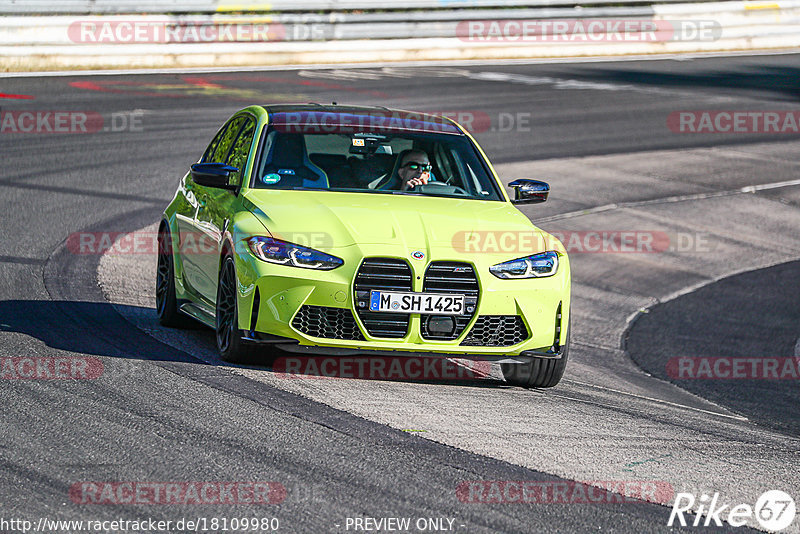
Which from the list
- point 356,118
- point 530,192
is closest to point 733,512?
point 530,192

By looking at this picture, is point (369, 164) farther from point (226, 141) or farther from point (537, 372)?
point (537, 372)

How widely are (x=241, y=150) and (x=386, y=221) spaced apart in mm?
1713

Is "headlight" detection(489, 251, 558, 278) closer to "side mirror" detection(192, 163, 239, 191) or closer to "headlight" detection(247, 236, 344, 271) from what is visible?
"headlight" detection(247, 236, 344, 271)

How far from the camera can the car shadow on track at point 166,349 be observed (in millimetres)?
7949

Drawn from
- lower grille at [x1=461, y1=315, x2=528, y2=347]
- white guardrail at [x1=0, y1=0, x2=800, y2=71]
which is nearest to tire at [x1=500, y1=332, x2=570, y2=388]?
lower grille at [x1=461, y1=315, x2=528, y2=347]

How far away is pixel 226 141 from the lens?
976 cm

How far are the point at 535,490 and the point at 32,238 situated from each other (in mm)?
8279

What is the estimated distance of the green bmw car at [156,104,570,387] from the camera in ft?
24.8

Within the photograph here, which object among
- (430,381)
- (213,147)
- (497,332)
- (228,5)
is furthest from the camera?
(228,5)

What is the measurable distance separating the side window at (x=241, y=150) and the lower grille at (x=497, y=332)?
2052mm

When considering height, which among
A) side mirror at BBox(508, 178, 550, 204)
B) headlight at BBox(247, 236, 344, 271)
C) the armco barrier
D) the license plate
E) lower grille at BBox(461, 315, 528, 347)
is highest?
the armco barrier

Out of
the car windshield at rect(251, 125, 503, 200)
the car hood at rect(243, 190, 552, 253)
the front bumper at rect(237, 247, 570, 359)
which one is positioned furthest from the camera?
the car windshield at rect(251, 125, 503, 200)

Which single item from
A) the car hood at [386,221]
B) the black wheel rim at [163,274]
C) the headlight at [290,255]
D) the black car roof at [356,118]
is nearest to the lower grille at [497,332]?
the car hood at [386,221]

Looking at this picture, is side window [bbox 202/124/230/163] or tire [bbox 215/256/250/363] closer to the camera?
tire [bbox 215/256/250/363]
